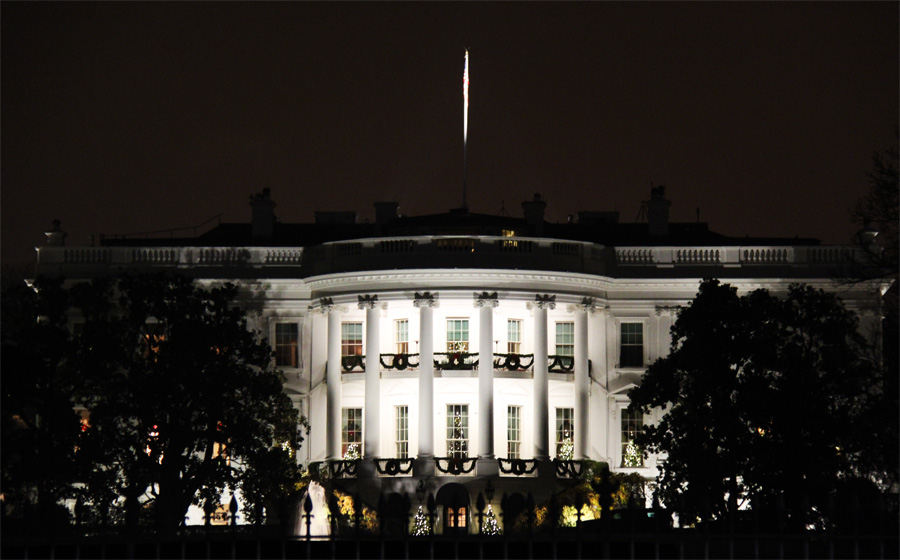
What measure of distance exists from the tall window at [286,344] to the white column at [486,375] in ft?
28.5

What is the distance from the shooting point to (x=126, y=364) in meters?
65.8

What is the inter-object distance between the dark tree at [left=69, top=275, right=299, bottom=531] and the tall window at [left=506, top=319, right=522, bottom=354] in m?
11.7

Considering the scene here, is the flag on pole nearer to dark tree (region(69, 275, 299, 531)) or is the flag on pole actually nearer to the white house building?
the white house building

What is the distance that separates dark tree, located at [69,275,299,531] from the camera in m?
63.0

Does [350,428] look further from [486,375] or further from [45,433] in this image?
[45,433]

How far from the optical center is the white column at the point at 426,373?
7200 centimetres

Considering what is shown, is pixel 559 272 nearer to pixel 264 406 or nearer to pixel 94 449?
pixel 264 406

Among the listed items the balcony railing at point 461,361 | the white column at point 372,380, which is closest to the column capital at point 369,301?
the white column at point 372,380

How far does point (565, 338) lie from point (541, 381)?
3.76m

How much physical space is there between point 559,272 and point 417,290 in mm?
5206

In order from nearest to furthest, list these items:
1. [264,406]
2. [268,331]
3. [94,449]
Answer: [94,449] → [264,406] → [268,331]

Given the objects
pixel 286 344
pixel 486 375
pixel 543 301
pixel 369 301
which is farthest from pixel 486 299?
pixel 286 344

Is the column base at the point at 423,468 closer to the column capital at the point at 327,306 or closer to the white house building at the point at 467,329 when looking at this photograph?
the white house building at the point at 467,329

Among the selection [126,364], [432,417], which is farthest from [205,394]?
[432,417]
